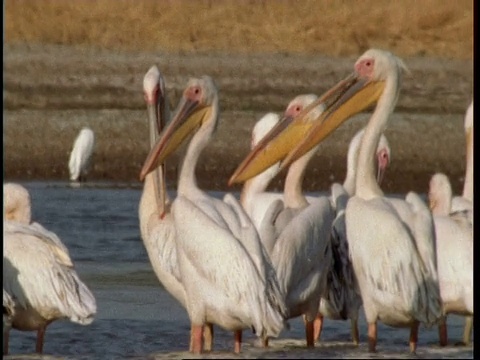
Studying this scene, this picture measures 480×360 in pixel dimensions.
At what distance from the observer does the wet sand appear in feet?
57.9

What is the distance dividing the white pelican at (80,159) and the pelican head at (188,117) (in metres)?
8.23

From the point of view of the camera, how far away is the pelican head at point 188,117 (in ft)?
29.0

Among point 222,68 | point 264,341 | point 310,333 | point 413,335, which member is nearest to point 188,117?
point 310,333

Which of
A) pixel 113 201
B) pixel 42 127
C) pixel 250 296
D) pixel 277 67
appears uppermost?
pixel 277 67

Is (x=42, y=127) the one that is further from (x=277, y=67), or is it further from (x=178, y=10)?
(x=178, y=10)

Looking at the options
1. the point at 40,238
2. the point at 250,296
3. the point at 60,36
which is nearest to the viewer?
the point at 250,296

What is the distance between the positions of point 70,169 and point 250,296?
10.1m

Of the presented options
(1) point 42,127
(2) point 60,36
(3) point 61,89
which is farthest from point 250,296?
(2) point 60,36

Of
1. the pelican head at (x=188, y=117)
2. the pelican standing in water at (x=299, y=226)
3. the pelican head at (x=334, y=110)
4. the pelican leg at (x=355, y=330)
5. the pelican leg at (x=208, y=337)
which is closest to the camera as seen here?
the pelican standing in water at (x=299, y=226)

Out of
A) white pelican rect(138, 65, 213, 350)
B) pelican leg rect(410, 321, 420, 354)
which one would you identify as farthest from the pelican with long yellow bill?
pelican leg rect(410, 321, 420, 354)

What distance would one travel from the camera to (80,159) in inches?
675

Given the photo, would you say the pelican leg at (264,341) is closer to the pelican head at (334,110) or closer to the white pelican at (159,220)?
the white pelican at (159,220)

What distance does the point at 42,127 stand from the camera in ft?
64.1

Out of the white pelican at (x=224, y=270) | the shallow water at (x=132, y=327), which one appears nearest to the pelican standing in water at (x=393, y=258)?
the shallow water at (x=132, y=327)
